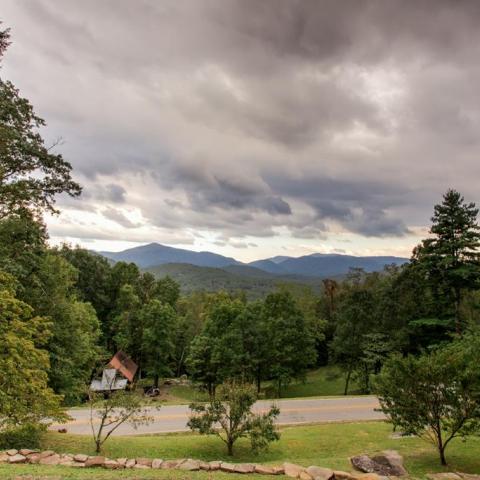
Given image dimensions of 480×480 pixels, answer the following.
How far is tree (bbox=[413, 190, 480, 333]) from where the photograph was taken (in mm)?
29141

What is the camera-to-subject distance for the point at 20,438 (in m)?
15.9

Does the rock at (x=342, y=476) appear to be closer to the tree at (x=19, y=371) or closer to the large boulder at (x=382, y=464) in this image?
the large boulder at (x=382, y=464)

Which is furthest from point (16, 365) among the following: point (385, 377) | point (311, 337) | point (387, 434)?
point (311, 337)

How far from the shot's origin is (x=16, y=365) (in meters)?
13.0

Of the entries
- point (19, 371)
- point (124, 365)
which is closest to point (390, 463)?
point (19, 371)

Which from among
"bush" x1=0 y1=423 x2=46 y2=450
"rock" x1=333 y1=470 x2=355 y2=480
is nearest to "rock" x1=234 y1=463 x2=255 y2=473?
"rock" x1=333 y1=470 x2=355 y2=480

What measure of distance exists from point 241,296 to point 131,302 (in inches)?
1242

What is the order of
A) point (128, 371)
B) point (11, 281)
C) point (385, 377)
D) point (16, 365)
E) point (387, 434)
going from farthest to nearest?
1. point (128, 371)
2. point (387, 434)
3. point (385, 377)
4. point (11, 281)
5. point (16, 365)

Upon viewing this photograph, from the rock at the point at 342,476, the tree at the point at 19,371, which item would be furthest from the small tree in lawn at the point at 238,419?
the tree at the point at 19,371

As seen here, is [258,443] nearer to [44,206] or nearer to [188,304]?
[44,206]

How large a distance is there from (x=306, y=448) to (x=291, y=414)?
764 cm

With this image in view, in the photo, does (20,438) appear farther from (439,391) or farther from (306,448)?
(439,391)

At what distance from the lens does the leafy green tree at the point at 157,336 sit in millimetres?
46656

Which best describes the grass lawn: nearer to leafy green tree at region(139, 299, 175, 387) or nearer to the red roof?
leafy green tree at region(139, 299, 175, 387)
